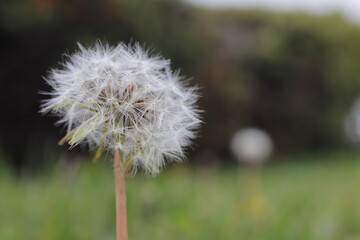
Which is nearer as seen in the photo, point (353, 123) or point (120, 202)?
point (120, 202)

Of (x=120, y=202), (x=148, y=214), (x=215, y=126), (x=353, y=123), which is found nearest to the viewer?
(x=120, y=202)

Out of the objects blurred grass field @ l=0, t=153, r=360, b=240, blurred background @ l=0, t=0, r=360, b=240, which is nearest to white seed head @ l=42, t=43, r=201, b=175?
blurred background @ l=0, t=0, r=360, b=240

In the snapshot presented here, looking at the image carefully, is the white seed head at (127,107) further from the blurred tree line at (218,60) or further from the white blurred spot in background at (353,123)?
the white blurred spot in background at (353,123)

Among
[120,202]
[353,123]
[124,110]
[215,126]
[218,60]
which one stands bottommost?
[120,202]

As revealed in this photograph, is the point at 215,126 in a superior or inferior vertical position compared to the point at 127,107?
superior

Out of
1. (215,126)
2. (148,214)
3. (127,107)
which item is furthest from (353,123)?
(127,107)

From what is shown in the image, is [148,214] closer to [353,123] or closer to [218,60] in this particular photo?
[218,60]

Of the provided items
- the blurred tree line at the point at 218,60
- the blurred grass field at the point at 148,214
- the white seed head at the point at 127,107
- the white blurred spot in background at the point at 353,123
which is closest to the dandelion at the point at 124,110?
the white seed head at the point at 127,107
